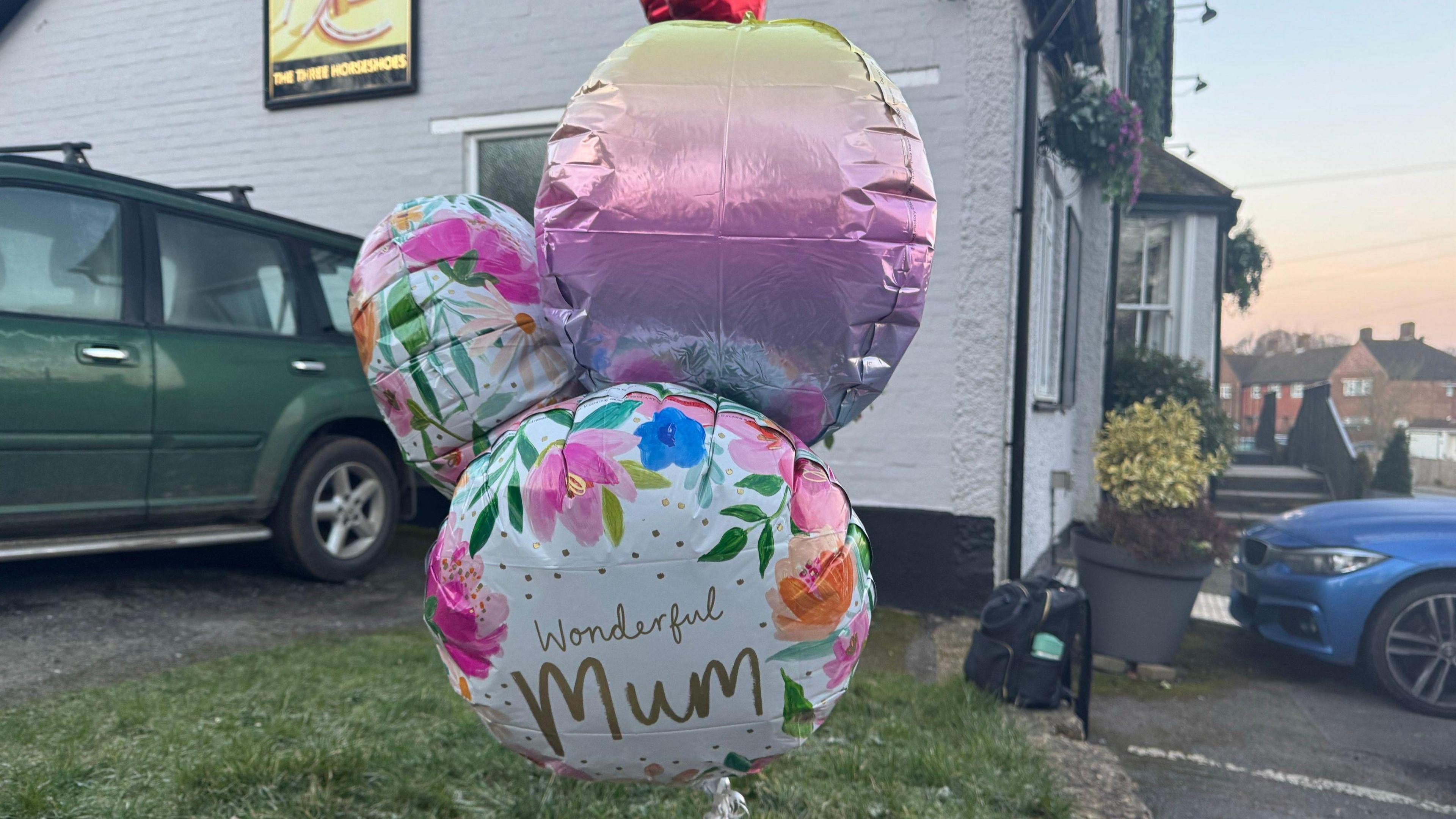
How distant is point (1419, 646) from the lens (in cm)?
447

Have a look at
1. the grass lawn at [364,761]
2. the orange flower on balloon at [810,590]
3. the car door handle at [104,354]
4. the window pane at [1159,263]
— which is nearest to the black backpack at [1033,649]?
the grass lawn at [364,761]

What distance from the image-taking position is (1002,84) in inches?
188

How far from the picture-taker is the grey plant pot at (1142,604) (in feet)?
15.8

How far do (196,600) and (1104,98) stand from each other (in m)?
5.82

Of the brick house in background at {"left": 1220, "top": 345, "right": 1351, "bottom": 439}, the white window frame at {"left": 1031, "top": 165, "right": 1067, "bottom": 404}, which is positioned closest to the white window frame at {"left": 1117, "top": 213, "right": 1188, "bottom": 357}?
the brick house in background at {"left": 1220, "top": 345, "right": 1351, "bottom": 439}

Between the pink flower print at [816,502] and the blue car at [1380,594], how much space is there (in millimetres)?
4595

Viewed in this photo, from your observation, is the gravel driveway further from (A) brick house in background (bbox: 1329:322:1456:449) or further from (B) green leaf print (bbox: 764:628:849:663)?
(A) brick house in background (bbox: 1329:322:1456:449)

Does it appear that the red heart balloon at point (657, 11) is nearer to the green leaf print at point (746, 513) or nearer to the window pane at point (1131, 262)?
the green leaf print at point (746, 513)

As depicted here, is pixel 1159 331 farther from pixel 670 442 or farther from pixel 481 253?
pixel 670 442

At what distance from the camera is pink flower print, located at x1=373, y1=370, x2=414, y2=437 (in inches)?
57.1

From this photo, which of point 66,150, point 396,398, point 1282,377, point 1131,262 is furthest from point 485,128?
point 1282,377

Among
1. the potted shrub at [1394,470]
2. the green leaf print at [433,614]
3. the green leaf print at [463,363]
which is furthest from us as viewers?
the potted shrub at [1394,470]

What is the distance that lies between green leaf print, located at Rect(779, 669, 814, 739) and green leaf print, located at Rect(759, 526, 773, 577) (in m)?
0.15

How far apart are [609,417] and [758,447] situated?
0.21 metres
